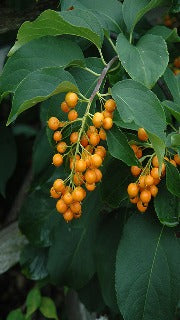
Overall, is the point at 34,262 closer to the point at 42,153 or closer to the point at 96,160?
the point at 42,153

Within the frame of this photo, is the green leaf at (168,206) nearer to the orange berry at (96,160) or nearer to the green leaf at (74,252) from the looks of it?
the orange berry at (96,160)

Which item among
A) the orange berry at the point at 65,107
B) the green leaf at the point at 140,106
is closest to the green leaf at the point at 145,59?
the green leaf at the point at 140,106

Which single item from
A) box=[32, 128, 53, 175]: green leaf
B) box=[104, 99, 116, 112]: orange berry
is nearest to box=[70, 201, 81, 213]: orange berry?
box=[104, 99, 116, 112]: orange berry

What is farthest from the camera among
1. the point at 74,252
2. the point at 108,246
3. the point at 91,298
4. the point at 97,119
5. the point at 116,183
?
the point at 91,298

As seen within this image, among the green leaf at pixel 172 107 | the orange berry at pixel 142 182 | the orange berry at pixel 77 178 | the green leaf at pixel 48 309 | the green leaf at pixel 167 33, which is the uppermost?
the green leaf at pixel 167 33

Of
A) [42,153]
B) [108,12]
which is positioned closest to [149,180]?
[108,12]

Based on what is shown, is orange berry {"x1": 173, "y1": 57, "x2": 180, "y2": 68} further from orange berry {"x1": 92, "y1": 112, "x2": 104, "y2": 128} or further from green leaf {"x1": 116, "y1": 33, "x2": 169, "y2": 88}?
orange berry {"x1": 92, "y1": 112, "x2": 104, "y2": 128}
